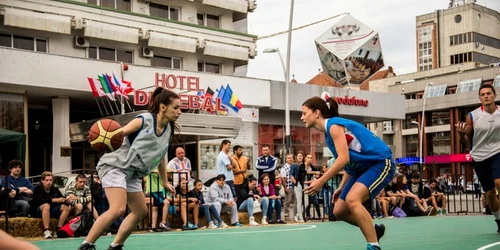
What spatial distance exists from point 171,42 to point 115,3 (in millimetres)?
3634

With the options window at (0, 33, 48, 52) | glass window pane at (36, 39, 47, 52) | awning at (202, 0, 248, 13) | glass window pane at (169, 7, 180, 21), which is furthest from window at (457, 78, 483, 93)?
window at (0, 33, 48, 52)

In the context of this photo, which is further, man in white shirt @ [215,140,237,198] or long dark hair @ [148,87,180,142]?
man in white shirt @ [215,140,237,198]

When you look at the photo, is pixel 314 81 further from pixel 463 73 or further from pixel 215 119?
pixel 215 119

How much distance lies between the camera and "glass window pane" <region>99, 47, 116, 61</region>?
1460 inches

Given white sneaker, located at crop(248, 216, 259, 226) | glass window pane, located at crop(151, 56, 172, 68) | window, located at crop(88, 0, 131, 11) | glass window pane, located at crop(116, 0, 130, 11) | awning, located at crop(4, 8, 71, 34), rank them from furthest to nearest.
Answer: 1. glass window pane, located at crop(151, 56, 172, 68)
2. glass window pane, located at crop(116, 0, 130, 11)
3. window, located at crop(88, 0, 131, 11)
4. awning, located at crop(4, 8, 71, 34)
5. white sneaker, located at crop(248, 216, 259, 226)

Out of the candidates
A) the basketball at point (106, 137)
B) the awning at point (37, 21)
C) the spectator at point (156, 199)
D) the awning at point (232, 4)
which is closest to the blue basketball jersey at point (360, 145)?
the basketball at point (106, 137)

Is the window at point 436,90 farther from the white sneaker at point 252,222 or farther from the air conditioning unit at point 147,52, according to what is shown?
the white sneaker at point 252,222

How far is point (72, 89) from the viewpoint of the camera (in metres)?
31.3

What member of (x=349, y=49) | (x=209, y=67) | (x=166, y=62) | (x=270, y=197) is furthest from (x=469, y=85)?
(x=270, y=197)

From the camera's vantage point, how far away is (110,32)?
36469 millimetres

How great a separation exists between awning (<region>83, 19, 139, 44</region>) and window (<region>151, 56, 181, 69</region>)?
2.45 m

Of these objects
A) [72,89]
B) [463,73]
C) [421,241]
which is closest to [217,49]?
[72,89]

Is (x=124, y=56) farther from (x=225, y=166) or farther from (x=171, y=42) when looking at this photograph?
(x=225, y=166)

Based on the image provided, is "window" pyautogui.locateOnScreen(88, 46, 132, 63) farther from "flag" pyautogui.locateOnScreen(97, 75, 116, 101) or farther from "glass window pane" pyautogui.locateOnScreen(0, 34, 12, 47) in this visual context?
"flag" pyautogui.locateOnScreen(97, 75, 116, 101)
